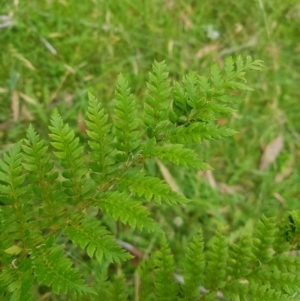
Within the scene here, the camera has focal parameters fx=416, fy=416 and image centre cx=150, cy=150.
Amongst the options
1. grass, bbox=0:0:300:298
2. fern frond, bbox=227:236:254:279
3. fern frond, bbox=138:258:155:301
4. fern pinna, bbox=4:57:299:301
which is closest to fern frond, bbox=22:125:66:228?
fern pinna, bbox=4:57:299:301

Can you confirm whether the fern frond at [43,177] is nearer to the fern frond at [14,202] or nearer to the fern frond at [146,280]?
the fern frond at [14,202]

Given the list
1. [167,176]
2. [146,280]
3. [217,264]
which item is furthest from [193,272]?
[167,176]

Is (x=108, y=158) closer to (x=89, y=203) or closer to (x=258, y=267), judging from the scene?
(x=89, y=203)

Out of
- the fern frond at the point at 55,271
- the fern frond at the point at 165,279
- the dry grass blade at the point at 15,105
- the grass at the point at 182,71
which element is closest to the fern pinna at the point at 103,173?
the fern frond at the point at 55,271

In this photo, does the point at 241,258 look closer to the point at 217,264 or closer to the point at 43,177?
the point at 217,264

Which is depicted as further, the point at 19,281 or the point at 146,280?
the point at 146,280

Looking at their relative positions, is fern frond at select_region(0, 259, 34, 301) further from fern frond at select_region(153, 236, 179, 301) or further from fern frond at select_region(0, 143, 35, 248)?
fern frond at select_region(153, 236, 179, 301)
